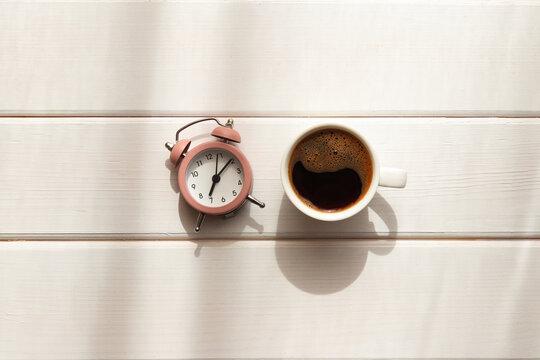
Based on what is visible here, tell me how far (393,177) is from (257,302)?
0.24m

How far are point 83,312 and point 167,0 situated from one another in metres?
0.44

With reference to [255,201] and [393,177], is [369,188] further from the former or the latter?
[255,201]

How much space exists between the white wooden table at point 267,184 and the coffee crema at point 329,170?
49 millimetres

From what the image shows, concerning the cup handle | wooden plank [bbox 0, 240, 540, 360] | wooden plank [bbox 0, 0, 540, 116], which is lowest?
wooden plank [bbox 0, 240, 540, 360]

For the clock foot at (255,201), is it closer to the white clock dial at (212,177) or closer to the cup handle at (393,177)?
the white clock dial at (212,177)

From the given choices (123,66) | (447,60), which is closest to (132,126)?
(123,66)

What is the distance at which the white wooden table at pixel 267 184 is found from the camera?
62 cm

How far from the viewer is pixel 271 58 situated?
0.64 meters

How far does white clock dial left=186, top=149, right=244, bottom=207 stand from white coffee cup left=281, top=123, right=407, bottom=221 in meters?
0.07

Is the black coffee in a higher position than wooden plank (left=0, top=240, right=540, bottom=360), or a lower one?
higher

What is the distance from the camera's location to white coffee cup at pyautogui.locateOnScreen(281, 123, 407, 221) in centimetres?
56

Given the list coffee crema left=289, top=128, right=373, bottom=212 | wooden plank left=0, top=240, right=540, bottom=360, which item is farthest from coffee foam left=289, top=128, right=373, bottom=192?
wooden plank left=0, top=240, right=540, bottom=360

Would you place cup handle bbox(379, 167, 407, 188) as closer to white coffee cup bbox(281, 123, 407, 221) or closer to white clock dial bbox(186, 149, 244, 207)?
white coffee cup bbox(281, 123, 407, 221)

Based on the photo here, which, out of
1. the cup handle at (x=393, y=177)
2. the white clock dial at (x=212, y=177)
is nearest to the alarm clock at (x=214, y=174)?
the white clock dial at (x=212, y=177)
